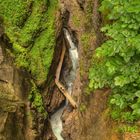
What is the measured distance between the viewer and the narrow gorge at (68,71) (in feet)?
17.9

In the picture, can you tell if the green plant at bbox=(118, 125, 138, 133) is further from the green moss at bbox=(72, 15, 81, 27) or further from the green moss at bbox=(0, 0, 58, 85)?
the green moss at bbox=(72, 15, 81, 27)

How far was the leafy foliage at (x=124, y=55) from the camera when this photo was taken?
516cm

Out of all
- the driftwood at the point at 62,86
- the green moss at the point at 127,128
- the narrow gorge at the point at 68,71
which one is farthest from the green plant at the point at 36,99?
the green moss at the point at 127,128

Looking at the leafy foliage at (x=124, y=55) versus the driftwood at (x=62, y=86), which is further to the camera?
the driftwood at (x=62, y=86)

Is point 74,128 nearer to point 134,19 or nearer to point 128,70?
point 128,70

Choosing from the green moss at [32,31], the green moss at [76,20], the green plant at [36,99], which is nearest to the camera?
the green plant at [36,99]

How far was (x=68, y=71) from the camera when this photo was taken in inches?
375

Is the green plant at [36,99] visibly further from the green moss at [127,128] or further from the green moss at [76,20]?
the green moss at [127,128]

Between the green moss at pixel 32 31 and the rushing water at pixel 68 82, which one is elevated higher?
the green moss at pixel 32 31

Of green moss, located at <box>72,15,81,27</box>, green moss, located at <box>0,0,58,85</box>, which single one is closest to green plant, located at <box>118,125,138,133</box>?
green moss, located at <box>0,0,58,85</box>

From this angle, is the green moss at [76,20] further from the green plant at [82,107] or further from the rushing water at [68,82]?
the green plant at [82,107]

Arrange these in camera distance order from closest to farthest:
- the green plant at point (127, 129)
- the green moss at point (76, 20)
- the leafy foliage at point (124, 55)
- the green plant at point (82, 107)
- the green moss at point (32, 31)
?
the leafy foliage at point (124, 55)
the green plant at point (127, 129)
the green plant at point (82, 107)
the green moss at point (32, 31)
the green moss at point (76, 20)

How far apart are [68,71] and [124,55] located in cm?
434

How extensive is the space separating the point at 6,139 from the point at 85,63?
2566 millimetres
